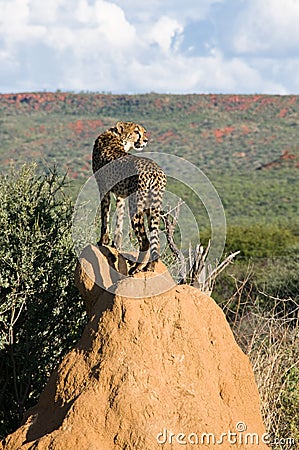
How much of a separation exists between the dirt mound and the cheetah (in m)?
0.34

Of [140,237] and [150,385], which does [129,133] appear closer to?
[140,237]

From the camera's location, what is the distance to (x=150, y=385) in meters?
6.27

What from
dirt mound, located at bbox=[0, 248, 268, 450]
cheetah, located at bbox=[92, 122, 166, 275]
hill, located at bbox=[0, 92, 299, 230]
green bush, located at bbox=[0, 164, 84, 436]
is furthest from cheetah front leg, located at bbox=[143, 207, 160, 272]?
hill, located at bbox=[0, 92, 299, 230]

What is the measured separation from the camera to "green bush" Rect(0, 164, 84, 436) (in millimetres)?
9047

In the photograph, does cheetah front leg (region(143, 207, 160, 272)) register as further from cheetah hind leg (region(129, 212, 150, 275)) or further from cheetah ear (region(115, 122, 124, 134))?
cheetah ear (region(115, 122, 124, 134))

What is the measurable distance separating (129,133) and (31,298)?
2582 millimetres

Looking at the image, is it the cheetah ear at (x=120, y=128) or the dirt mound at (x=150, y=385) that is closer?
the dirt mound at (x=150, y=385)

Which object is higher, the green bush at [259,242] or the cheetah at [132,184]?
the cheetah at [132,184]

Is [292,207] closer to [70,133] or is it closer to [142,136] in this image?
[70,133]

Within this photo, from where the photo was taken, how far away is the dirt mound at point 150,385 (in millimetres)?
6129

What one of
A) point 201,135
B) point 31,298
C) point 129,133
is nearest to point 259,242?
point 31,298

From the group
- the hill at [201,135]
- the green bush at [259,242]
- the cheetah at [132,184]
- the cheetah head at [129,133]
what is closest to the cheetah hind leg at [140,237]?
the cheetah at [132,184]

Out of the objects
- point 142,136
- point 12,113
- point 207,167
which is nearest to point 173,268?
point 142,136

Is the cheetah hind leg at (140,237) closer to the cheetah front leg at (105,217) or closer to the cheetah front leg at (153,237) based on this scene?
the cheetah front leg at (153,237)
